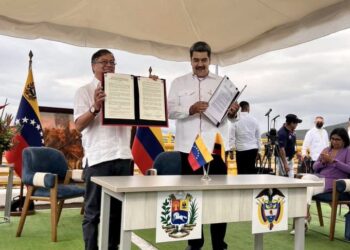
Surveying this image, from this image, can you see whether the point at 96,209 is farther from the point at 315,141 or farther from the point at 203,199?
the point at 315,141

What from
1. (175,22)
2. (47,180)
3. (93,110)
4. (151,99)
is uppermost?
(175,22)

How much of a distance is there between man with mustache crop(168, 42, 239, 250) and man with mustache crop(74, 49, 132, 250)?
478 mm

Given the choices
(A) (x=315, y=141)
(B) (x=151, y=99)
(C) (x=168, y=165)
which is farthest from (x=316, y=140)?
(B) (x=151, y=99)

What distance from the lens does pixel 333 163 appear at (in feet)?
13.1

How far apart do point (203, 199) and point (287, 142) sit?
4378mm

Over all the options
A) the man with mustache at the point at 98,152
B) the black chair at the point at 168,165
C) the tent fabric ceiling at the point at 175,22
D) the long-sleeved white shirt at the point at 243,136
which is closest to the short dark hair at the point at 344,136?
the tent fabric ceiling at the point at 175,22

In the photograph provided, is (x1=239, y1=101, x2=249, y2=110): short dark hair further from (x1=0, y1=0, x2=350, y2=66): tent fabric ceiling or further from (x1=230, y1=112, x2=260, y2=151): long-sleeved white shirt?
(x1=0, y1=0, x2=350, y2=66): tent fabric ceiling

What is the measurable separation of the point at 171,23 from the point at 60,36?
110 cm

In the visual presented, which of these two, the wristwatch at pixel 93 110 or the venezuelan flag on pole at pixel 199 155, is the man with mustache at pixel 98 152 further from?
the venezuelan flag on pole at pixel 199 155

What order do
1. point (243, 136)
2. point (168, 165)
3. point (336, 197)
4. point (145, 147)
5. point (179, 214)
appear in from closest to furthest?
point (179, 214) < point (336, 197) < point (168, 165) < point (145, 147) < point (243, 136)

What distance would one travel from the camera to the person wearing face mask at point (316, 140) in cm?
655

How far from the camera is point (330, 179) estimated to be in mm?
3986

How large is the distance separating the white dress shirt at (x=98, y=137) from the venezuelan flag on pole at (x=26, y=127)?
7.70 feet

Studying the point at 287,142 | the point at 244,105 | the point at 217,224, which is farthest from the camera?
the point at 287,142
